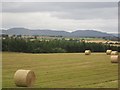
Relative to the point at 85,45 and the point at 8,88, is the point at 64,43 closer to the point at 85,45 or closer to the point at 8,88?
the point at 85,45

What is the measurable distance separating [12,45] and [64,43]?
8.70 meters

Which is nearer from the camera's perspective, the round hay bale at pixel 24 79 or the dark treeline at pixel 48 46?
the round hay bale at pixel 24 79

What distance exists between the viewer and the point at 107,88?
1258 centimetres

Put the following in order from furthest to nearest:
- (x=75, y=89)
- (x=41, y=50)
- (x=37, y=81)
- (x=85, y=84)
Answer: (x=41, y=50) → (x=37, y=81) → (x=85, y=84) → (x=75, y=89)

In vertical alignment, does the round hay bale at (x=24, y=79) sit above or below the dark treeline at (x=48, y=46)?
below

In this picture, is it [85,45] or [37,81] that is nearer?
[37,81]

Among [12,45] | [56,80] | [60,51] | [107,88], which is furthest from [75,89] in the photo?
[60,51]

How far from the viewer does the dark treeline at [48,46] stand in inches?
1601

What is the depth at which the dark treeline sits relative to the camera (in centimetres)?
4066

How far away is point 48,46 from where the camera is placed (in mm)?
45062

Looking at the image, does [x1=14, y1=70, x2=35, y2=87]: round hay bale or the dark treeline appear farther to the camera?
the dark treeline

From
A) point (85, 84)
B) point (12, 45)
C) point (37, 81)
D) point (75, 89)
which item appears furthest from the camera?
point (12, 45)

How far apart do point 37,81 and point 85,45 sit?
31.0 m

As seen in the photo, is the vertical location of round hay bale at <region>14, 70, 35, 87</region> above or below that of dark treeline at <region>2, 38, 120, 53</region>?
below
